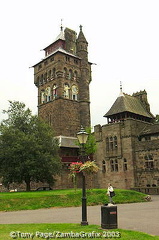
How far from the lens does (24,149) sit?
36.1 m

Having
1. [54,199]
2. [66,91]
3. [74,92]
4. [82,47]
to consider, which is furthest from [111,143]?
[82,47]

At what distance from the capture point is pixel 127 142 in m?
45.4

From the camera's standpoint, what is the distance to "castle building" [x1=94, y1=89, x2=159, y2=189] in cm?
4273

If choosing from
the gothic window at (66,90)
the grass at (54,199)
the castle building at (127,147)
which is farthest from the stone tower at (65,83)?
the grass at (54,199)

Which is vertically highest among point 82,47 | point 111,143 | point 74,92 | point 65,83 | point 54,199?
point 82,47

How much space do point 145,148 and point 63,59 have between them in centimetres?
2802

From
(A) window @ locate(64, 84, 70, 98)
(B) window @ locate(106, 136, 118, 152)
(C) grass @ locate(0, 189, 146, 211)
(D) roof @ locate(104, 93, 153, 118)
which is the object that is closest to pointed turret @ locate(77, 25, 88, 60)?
(A) window @ locate(64, 84, 70, 98)

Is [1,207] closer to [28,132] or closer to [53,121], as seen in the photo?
[28,132]

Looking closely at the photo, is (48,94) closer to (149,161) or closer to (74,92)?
(74,92)

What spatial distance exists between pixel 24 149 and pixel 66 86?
85.8 feet

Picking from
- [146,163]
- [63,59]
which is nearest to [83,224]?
[146,163]

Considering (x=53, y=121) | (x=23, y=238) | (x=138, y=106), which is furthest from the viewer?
(x=53, y=121)

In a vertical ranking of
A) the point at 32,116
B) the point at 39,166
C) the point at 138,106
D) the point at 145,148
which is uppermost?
the point at 138,106

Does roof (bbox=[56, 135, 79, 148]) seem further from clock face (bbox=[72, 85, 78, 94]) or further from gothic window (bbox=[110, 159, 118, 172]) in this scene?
clock face (bbox=[72, 85, 78, 94])
